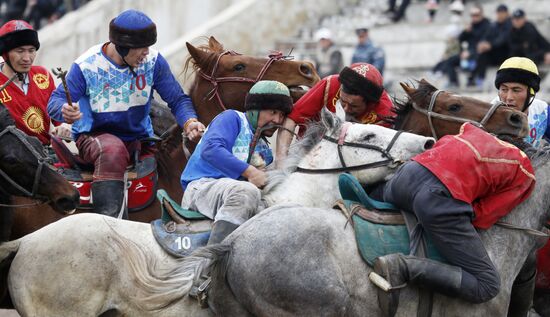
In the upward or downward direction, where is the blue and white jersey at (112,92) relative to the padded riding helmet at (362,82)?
downward

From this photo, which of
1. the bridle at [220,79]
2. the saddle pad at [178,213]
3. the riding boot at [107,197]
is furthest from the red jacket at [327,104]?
the riding boot at [107,197]

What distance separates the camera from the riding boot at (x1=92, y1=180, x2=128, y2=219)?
Answer: 941 cm

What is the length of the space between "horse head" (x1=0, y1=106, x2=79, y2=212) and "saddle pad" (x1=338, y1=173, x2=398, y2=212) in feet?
6.23

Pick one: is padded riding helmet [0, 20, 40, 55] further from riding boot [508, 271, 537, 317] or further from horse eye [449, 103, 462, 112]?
riding boot [508, 271, 537, 317]

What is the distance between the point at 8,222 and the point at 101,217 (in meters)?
0.89

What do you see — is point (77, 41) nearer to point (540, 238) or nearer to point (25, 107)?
point (25, 107)

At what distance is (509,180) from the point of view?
799 centimetres

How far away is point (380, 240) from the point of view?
26.0 ft

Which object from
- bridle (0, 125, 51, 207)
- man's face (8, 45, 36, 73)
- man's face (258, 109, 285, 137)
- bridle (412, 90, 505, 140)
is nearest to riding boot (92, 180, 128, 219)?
bridle (0, 125, 51, 207)

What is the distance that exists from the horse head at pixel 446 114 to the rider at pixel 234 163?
1.09 m

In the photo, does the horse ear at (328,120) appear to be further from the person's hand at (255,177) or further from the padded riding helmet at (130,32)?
the padded riding helmet at (130,32)

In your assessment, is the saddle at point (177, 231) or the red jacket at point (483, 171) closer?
the red jacket at point (483, 171)

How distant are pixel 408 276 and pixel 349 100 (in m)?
2.10

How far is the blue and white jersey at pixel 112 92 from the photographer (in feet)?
31.4
